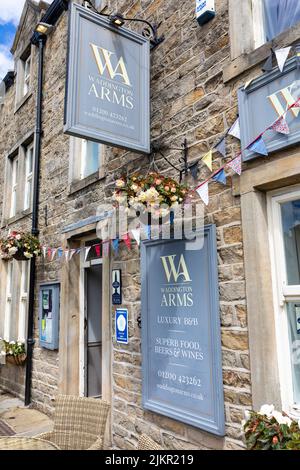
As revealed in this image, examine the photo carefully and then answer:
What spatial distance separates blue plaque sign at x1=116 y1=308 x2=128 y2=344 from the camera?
4.27m

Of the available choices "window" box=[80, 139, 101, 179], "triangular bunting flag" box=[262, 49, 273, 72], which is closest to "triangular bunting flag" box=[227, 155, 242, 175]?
"triangular bunting flag" box=[262, 49, 273, 72]

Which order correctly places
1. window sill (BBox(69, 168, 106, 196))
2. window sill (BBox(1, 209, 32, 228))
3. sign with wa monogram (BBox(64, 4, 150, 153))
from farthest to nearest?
window sill (BBox(1, 209, 32, 228))
window sill (BBox(69, 168, 106, 196))
sign with wa monogram (BBox(64, 4, 150, 153))

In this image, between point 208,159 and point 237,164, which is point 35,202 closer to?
point 208,159

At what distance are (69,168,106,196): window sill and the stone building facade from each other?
2cm

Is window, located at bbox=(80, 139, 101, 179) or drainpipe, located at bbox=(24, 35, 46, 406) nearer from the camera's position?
window, located at bbox=(80, 139, 101, 179)

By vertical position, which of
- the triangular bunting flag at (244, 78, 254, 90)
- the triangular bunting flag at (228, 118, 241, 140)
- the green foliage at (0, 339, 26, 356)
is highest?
the triangular bunting flag at (244, 78, 254, 90)

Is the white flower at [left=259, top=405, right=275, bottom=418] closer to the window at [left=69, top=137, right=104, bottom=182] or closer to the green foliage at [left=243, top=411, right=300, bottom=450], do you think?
the green foliage at [left=243, top=411, right=300, bottom=450]

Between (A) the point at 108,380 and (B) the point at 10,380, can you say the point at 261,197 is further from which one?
(B) the point at 10,380

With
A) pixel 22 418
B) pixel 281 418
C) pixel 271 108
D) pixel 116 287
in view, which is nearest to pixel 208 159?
pixel 271 108

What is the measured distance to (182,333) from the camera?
137 inches

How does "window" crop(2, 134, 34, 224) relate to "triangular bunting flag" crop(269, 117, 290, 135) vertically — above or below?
above

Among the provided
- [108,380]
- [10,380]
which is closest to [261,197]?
[108,380]

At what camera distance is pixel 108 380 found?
4.43 m

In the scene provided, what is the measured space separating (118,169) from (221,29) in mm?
1964
